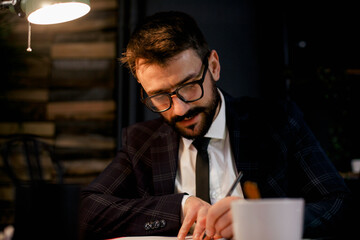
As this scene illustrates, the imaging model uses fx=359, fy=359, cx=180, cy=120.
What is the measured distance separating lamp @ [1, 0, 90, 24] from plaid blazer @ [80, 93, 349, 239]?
26.9 inches

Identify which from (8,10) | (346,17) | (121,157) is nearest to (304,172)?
(121,157)

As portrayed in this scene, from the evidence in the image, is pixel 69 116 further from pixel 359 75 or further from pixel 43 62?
pixel 359 75

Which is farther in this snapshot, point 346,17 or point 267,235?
point 346,17

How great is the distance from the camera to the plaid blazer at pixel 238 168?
124 centimetres

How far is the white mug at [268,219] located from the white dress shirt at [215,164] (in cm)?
95

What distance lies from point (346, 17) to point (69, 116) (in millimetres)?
2343

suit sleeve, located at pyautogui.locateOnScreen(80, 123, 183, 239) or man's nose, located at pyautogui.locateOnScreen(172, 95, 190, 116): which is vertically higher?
man's nose, located at pyautogui.locateOnScreen(172, 95, 190, 116)

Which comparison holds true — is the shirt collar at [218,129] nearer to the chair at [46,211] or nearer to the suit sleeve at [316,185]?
the suit sleeve at [316,185]

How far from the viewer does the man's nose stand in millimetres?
1434

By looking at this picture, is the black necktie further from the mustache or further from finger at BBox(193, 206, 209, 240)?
finger at BBox(193, 206, 209, 240)

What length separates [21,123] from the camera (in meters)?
3.00

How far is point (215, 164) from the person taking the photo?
5.06 feet

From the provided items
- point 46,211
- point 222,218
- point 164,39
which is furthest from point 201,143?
point 46,211

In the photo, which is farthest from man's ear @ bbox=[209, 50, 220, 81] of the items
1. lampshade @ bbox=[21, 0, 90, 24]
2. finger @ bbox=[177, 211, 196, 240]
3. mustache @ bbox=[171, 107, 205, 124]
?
finger @ bbox=[177, 211, 196, 240]
